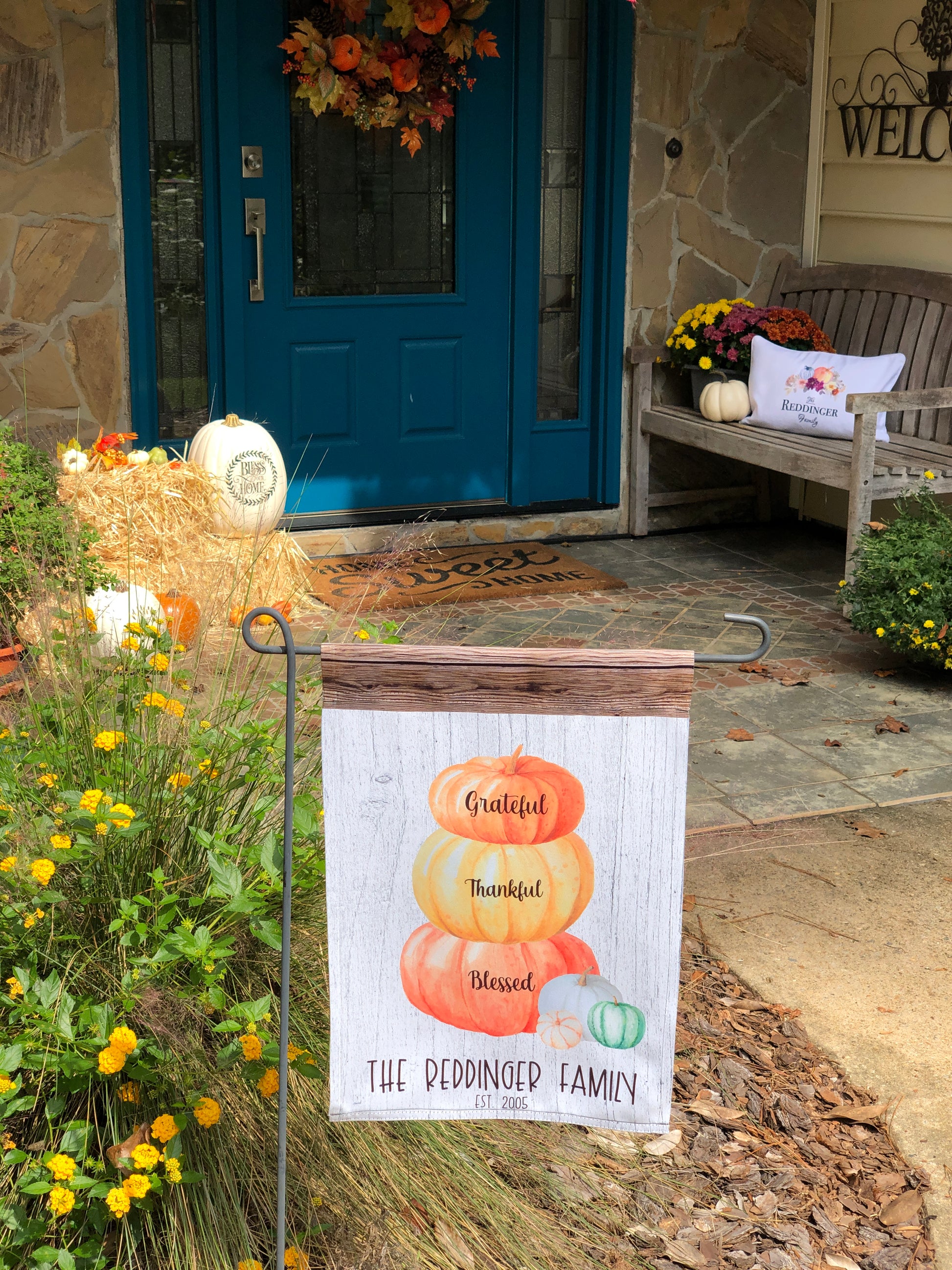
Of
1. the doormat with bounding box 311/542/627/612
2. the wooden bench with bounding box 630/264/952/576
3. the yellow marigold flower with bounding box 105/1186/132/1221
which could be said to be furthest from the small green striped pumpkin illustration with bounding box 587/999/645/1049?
the wooden bench with bounding box 630/264/952/576

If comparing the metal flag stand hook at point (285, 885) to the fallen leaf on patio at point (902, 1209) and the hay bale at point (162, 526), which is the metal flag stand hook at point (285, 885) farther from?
the hay bale at point (162, 526)

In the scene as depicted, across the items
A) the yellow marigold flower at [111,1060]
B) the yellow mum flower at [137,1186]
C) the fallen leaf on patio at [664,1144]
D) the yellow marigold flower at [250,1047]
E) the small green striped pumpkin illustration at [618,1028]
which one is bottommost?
the fallen leaf on patio at [664,1144]

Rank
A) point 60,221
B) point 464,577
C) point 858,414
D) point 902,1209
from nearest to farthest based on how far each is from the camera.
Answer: point 902,1209 < point 858,414 < point 60,221 < point 464,577

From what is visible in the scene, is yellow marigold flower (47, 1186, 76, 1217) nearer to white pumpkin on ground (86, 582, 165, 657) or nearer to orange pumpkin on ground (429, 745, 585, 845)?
orange pumpkin on ground (429, 745, 585, 845)

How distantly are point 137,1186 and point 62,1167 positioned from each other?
10 cm

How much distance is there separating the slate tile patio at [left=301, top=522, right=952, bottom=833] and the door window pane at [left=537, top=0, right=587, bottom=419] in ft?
2.66

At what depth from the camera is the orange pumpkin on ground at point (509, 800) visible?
67.1 inches

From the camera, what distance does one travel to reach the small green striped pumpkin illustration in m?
1.77

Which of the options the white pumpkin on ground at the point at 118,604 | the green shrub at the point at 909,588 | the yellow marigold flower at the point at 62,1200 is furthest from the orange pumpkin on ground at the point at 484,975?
the green shrub at the point at 909,588

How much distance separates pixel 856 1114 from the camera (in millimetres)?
2492

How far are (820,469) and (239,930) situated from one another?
3984 mm

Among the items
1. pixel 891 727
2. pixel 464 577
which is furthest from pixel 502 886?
pixel 464 577

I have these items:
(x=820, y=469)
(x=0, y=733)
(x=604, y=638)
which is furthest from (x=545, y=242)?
(x=0, y=733)

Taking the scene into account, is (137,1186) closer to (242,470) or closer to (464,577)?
(242,470)
